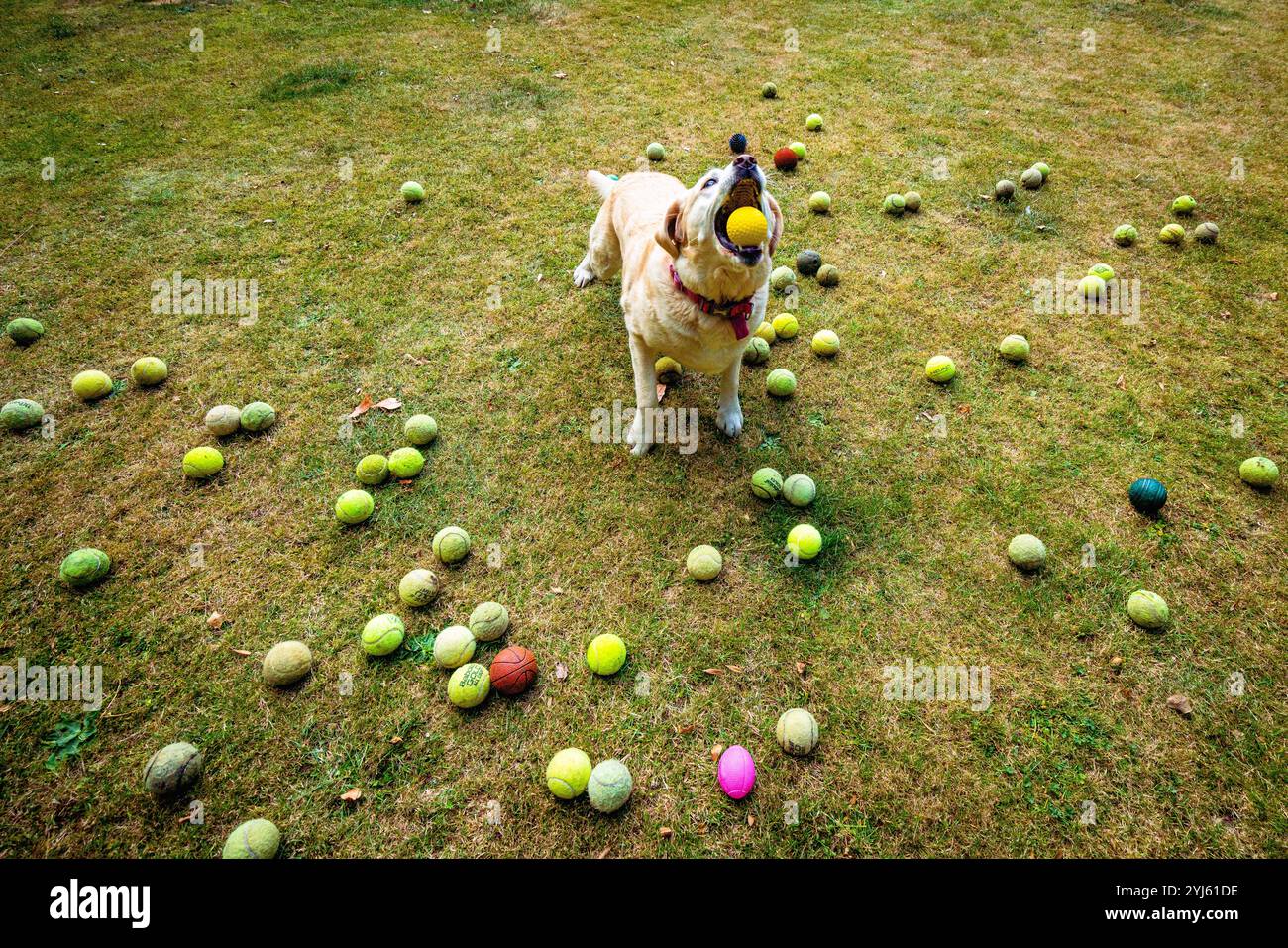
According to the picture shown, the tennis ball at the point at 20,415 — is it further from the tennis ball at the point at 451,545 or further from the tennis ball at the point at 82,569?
the tennis ball at the point at 451,545

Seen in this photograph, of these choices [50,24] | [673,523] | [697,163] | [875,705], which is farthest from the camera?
[50,24]

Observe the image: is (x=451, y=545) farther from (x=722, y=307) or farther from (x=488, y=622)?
(x=722, y=307)

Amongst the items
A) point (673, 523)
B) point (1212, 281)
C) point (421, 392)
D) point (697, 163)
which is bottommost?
point (673, 523)

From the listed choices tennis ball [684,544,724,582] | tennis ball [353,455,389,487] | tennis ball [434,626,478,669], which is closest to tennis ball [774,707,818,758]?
tennis ball [684,544,724,582]

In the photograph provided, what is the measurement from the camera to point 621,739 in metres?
3.37

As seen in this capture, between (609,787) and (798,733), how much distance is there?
1.10 m

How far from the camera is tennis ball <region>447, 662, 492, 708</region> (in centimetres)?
340

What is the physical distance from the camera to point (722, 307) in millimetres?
3852

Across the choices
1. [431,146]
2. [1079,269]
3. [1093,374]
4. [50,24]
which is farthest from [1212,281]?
[50,24]

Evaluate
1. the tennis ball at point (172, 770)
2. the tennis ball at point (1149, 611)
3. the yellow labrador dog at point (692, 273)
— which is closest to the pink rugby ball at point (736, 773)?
the yellow labrador dog at point (692, 273)

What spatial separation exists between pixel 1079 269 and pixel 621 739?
7.11m

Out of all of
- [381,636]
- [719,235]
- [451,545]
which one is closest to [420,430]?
[451,545]

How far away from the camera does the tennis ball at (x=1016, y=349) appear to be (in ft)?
17.8
